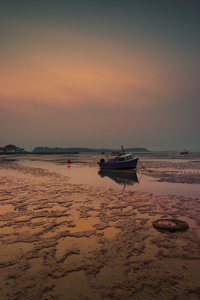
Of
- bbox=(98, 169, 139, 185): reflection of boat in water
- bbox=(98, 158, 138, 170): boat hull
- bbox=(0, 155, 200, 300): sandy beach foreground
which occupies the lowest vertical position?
bbox=(98, 169, 139, 185): reflection of boat in water

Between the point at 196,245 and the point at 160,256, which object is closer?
the point at 160,256

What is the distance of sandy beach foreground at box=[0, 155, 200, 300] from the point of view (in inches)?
146

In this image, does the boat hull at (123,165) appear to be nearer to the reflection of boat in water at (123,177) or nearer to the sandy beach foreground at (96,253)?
the reflection of boat in water at (123,177)

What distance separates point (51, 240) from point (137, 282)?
3.10m

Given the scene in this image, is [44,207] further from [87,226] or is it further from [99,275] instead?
[99,275]

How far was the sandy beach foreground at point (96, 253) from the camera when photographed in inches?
146

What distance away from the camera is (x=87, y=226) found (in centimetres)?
705

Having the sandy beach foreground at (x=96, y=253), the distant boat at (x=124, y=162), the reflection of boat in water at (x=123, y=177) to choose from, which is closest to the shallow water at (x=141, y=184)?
the reflection of boat in water at (x=123, y=177)

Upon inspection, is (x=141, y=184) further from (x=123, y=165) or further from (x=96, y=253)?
(x=96, y=253)

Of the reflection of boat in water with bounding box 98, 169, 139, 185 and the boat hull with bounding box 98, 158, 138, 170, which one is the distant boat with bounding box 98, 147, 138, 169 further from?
the reflection of boat in water with bounding box 98, 169, 139, 185

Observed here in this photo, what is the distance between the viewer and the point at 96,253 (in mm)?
5141

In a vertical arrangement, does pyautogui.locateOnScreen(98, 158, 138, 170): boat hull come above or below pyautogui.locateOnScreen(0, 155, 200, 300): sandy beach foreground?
above

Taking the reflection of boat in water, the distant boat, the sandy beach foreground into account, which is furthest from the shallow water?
the distant boat

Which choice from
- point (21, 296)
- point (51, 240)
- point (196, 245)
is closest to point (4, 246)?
→ point (51, 240)
